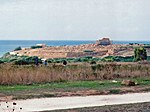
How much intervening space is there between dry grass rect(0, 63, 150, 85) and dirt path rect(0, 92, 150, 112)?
6.16 meters

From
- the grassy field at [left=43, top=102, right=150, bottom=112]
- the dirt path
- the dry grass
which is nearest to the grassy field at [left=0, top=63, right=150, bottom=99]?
the dry grass

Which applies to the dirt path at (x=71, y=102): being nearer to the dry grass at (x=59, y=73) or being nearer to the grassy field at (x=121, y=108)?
the grassy field at (x=121, y=108)

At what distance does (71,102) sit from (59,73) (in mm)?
8936

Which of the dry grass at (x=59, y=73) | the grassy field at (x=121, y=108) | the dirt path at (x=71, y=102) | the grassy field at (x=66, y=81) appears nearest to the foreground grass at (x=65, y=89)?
the grassy field at (x=66, y=81)

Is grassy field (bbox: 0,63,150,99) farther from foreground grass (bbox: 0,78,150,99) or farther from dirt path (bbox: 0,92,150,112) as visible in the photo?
dirt path (bbox: 0,92,150,112)

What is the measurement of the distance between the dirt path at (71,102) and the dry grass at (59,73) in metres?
6.16

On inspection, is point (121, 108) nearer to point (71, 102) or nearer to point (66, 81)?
point (71, 102)

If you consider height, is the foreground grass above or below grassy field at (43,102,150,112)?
below

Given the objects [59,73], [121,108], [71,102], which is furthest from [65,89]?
[121,108]

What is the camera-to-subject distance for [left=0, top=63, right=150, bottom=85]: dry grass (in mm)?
24278

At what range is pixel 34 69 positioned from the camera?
1009 inches

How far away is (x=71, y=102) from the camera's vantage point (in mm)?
17453

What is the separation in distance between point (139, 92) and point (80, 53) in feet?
239

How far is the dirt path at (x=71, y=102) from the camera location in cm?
1585
